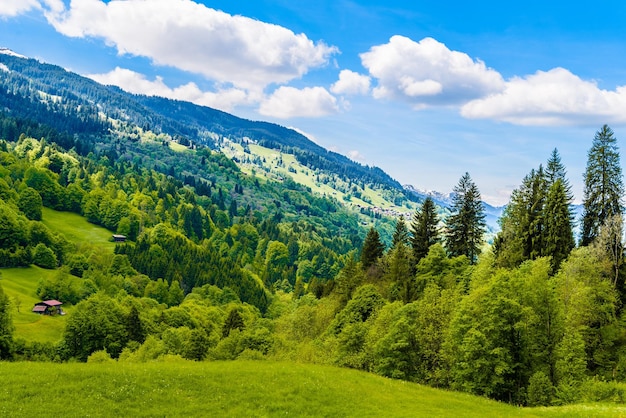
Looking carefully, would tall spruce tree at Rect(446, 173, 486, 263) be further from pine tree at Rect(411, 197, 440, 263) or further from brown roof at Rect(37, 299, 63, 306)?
brown roof at Rect(37, 299, 63, 306)

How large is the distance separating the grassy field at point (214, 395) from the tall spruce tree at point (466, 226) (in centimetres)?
5675

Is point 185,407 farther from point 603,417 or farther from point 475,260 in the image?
point 475,260

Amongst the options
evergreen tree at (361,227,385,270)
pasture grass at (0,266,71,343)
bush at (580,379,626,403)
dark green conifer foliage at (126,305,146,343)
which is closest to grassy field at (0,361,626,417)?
bush at (580,379,626,403)

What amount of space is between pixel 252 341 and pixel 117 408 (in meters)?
62.3

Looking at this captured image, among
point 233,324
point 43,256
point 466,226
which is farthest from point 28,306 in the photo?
point 466,226

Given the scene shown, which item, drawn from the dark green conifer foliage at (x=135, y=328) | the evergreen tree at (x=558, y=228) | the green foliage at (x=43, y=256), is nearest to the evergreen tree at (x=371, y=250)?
the evergreen tree at (x=558, y=228)

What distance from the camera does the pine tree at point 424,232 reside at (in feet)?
314

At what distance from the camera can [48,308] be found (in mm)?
150250

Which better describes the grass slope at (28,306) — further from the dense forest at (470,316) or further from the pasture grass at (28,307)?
the dense forest at (470,316)

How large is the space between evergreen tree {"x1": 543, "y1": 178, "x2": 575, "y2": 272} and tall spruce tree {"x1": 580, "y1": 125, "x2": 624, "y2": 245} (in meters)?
4.93

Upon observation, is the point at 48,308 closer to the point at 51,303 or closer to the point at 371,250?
the point at 51,303

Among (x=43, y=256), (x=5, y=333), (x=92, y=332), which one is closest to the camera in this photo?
(x=5, y=333)

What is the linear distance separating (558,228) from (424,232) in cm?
2702

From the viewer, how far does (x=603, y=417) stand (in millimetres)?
28875
